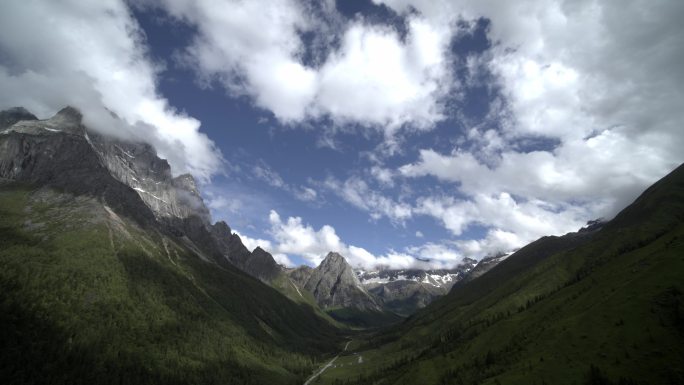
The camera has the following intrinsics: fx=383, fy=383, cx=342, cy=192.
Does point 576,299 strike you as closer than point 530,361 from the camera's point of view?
No

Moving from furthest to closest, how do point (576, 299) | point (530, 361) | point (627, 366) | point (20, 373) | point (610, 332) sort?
point (20, 373) → point (576, 299) → point (530, 361) → point (610, 332) → point (627, 366)

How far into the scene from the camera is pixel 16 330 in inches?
7854

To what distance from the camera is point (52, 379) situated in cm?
18738

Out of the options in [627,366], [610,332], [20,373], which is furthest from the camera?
[20,373]

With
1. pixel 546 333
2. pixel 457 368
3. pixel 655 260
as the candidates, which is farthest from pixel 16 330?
pixel 655 260

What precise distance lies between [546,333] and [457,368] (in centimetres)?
4584

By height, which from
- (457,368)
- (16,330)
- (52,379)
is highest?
(457,368)

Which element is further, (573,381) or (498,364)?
(498,364)

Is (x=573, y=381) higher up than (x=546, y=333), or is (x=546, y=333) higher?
(x=546, y=333)

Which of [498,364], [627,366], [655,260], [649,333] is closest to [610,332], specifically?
[649,333]

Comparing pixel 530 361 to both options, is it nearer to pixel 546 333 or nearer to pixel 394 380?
pixel 546 333

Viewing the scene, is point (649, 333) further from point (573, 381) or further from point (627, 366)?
point (573, 381)

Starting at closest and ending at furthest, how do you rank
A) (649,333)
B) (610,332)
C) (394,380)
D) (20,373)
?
(649,333)
(610,332)
(20,373)
(394,380)

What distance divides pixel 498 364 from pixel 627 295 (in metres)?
46.5
